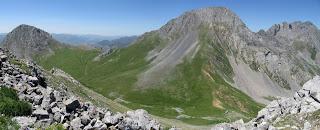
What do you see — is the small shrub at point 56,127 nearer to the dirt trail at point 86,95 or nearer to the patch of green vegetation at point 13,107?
the patch of green vegetation at point 13,107

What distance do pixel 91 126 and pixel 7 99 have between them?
8.36 meters

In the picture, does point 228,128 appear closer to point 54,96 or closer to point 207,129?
point 54,96

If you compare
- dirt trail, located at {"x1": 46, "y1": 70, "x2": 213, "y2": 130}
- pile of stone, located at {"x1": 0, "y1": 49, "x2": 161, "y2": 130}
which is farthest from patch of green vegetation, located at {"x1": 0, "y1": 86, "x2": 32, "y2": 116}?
dirt trail, located at {"x1": 46, "y1": 70, "x2": 213, "y2": 130}

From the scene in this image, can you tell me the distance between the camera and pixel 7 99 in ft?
130

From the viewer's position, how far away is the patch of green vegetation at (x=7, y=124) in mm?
33803

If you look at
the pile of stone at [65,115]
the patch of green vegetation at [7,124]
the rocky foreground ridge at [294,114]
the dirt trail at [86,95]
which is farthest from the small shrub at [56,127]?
the dirt trail at [86,95]

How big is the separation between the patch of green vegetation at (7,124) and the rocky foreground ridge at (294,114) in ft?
70.4

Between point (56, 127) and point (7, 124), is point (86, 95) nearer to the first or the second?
point (56, 127)

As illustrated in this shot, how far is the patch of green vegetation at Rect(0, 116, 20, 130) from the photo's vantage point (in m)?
33.8

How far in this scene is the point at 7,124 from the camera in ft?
114

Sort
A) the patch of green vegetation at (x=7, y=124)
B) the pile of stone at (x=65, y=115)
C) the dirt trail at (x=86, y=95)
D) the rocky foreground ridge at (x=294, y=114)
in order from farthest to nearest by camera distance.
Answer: the dirt trail at (x=86, y=95)
the rocky foreground ridge at (x=294, y=114)
the pile of stone at (x=65, y=115)
the patch of green vegetation at (x=7, y=124)

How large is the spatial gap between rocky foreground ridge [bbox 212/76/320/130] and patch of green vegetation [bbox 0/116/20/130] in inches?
844

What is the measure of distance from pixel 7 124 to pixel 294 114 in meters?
34.3

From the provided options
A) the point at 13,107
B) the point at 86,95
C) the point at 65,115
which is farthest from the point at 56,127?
the point at 86,95
